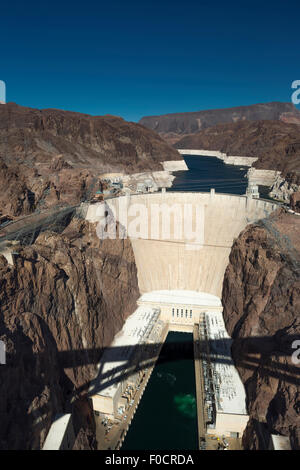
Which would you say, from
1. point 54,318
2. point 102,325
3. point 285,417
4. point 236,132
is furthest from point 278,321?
point 236,132

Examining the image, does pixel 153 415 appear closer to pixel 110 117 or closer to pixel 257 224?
pixel 257 224

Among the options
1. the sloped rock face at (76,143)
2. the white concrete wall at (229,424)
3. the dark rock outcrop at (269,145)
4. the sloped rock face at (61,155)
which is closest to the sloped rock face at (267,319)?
the white concrete wall at (229,424)

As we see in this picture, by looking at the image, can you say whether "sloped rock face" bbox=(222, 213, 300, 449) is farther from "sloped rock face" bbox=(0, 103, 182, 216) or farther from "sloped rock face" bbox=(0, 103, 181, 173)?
"sloped rock face" bbox=(0, 103, 181, 173)

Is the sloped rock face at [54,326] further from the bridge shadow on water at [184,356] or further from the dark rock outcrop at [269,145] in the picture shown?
the dark rock outcrop at [269,145]

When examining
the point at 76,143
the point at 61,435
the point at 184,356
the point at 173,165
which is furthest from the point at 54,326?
the point at 173,165

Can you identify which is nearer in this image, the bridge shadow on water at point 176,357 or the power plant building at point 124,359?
the bridge shadow on water at point 176,357
